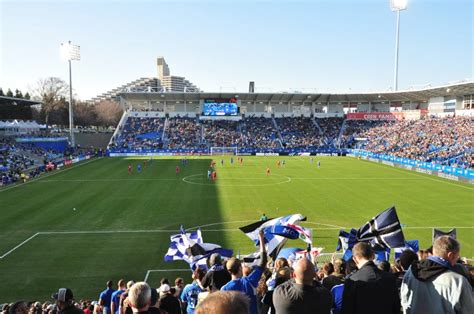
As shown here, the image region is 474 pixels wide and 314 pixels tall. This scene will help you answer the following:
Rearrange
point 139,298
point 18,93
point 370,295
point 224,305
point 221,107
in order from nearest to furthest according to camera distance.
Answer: point 224,305, point 139,298, point 370,295, point 221,107, point 18,93

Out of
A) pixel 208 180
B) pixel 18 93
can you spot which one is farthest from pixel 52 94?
pixel 208 180

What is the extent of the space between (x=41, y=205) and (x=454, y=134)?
186ft

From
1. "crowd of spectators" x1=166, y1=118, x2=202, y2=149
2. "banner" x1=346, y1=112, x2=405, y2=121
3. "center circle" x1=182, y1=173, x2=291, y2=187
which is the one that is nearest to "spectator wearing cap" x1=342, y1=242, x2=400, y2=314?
"center circle" x1=182, y1=173, x2=291, y2=187

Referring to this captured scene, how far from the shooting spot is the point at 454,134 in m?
58.1

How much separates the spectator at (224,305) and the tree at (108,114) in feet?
443

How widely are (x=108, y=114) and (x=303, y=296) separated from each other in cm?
14277

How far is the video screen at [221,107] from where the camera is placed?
85.1 meters

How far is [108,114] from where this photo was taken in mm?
138000

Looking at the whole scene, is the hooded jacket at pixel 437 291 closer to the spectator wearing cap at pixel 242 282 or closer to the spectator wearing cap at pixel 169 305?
the spectator wearing cap at pixel 242 282

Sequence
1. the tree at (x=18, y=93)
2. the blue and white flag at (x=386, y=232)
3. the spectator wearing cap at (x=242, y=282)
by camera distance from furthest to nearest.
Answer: the tree at (x=18, y=93)
the blue and white flag at (x=386, y=232)
the spectator wearing cap at (x=242, y=282)

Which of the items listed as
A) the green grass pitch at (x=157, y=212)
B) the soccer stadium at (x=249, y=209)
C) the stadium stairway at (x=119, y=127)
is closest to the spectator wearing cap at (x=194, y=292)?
the soccer stadium at (x=249, y=209)

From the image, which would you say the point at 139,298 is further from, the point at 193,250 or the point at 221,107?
the point at 221,107

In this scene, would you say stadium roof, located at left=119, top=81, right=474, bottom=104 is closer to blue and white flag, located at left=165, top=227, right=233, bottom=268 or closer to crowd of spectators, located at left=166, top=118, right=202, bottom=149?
crowd of spectators, located at left=166, top=118, right=202, bottom=149

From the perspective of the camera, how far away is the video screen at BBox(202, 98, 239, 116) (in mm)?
85125
